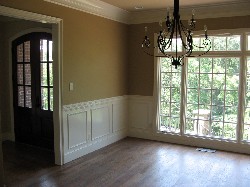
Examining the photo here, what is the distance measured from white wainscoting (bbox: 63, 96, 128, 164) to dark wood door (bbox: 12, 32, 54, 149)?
0.70 meters

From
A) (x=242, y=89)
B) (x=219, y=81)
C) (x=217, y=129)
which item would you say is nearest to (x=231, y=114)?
(x=217, y=129)

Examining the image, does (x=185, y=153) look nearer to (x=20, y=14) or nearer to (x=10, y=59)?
(x=20, y=14)

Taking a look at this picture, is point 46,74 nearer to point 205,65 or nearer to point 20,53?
point 20,53

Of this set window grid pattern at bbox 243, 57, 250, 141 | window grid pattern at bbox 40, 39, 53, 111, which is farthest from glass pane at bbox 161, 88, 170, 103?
window grid pattern at bbox 40, 39, 53, 111

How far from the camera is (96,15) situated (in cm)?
530

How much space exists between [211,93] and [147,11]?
220 centimetres

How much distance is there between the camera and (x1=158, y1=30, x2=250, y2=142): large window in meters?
5.29

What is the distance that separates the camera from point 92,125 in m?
5.38

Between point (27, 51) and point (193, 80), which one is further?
point (193, 80)

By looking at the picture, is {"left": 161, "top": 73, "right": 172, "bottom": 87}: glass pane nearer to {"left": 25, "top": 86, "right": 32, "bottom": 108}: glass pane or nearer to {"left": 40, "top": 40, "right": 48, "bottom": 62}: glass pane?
{"left": 40, "top": 40, "right": 48, "bottom": 62}: glass pane

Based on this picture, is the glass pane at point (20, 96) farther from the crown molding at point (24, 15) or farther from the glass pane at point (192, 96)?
the glass pane at point (192, 96)

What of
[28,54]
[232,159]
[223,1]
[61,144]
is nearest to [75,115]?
[61,144]

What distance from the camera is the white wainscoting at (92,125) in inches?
190

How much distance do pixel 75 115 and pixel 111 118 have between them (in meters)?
1.21
